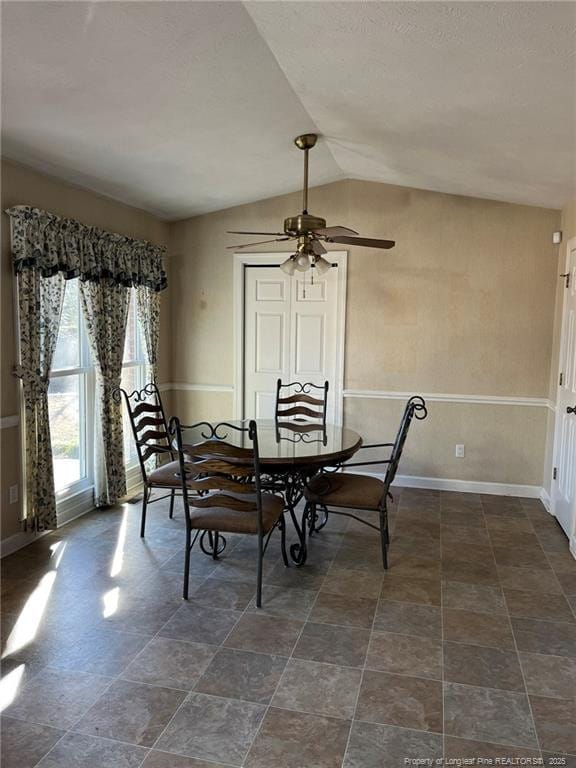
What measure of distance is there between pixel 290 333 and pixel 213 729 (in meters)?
3.66

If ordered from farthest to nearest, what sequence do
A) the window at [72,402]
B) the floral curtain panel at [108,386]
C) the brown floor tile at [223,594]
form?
the floral curtain panel at [108,386]
the window at [72,402]
the brown floor tile at [223,594]

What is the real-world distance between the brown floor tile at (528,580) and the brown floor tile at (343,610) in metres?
A: 0.86

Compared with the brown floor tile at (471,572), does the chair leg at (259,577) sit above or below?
above

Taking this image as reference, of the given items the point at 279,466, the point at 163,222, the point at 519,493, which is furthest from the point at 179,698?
the point at 163,222

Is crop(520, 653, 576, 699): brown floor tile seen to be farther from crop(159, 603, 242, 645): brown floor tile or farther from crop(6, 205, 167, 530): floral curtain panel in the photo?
crop(6, 205, 167, 530): floral curtain panel

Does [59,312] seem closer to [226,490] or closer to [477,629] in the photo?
[226,490]

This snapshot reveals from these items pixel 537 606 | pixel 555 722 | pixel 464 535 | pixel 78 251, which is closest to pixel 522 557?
pixel 464 535

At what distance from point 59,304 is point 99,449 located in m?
1.20

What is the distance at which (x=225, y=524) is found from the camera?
289 cm

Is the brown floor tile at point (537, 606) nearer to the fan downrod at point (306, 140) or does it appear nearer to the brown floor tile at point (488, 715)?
the brown floor tile at point (488, 715)

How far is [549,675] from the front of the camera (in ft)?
7.52

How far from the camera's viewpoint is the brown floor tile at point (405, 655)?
2314 millimetres

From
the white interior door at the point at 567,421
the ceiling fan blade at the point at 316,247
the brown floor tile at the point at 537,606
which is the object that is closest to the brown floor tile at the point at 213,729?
the brown floor tile at the point at 537,606

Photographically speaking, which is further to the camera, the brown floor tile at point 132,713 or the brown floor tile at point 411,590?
the brown floor tile at point 411,590
